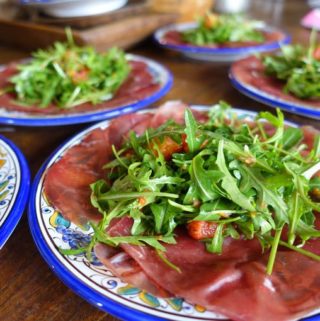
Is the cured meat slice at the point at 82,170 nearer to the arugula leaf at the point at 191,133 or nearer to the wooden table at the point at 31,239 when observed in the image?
the wooden table at the point at 31,239

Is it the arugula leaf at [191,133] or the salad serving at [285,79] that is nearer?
the arugula leaf at [191,133]

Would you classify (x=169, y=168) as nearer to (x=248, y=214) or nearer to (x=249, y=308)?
(x=248, y=214)

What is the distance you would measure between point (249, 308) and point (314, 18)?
2267mm

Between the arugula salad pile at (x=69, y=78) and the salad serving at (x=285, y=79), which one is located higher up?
the arugula salad pile at (x=69, y=78)

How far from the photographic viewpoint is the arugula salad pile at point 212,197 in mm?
667

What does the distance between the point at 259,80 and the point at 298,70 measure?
14cm

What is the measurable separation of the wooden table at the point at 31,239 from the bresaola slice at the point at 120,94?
6 cm

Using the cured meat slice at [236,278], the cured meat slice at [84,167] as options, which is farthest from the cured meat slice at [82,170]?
the cured meat slice at [236,278]

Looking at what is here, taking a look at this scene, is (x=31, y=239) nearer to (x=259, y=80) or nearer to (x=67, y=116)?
(x=67, y=116)

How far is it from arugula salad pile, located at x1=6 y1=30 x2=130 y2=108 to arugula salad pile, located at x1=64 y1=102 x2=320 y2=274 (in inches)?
23.5

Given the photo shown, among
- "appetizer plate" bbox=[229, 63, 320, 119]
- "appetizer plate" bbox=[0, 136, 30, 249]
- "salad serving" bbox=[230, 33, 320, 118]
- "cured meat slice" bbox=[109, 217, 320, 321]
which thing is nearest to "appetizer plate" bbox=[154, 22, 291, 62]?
"salad serving" bbox=[230, 33, 320, 118]

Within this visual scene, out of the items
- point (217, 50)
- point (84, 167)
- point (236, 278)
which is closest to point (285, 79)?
point (217, 50)

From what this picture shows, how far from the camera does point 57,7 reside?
5.95ft

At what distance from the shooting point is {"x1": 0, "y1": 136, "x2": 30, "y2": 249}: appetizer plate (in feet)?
2.24
